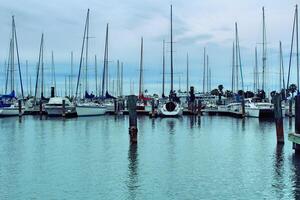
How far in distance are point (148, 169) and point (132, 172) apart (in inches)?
45.0

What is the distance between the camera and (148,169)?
998 inches

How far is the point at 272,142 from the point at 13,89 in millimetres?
60451

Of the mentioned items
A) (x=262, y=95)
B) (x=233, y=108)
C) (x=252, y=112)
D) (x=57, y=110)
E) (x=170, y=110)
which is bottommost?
(x=252, y=112)

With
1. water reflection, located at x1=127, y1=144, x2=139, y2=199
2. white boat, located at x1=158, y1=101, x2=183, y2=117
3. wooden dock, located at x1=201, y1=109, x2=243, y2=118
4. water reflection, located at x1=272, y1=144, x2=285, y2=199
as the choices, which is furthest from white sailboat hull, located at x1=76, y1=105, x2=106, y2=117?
water reflection, located at x1=272, y1=144, x2=285, y2=199

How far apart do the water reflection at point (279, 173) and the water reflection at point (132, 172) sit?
222 inches

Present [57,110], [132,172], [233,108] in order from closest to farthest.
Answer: [132,172] → [57,110] → [233,108]

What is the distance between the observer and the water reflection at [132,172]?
2014 centimetres

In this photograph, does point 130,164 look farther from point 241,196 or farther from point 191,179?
point 241,196

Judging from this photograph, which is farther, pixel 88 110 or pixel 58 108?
pixel 58 108

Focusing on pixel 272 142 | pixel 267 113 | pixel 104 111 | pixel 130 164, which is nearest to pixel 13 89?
pixel 104 111

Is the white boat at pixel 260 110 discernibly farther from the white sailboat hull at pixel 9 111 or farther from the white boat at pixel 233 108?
the white sailboat hull at pixel 9 111

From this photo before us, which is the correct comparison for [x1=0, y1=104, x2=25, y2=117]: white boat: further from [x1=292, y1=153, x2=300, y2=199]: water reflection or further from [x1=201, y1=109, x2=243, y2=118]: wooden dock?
[x1=292, y1=153, x2=300, y2=199]: water reflection

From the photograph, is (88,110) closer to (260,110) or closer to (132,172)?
(260,110)

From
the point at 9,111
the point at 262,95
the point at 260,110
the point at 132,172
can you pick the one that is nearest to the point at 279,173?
the point at 132,172
